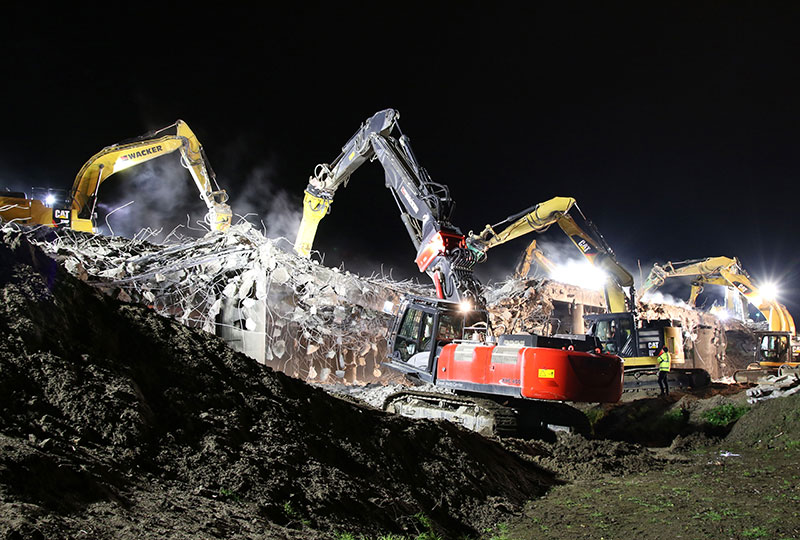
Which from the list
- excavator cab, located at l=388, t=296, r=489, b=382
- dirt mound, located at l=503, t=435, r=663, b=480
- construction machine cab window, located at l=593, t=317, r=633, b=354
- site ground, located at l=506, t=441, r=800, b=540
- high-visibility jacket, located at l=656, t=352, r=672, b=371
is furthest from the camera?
construction machine cab window, located at l=593, t=317, r=633, b=354

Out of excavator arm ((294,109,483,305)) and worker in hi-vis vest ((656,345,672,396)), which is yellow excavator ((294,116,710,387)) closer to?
excavator arm ((294,109,483,305))

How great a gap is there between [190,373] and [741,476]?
6.47 m

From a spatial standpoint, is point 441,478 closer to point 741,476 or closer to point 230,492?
point 230,492

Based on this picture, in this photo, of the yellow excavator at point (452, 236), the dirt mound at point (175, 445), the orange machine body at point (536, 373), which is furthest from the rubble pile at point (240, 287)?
the dirt mound at point (175, 445)

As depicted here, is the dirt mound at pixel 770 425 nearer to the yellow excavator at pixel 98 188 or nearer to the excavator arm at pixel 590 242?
the excavator arm at pixel 590 242

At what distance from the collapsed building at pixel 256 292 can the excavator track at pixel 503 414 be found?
3.24 m

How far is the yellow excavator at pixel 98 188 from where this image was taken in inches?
471

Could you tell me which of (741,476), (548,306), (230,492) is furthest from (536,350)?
(548,306)

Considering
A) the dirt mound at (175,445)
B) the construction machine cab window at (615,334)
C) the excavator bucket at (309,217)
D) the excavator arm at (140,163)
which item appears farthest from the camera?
the construction machine cab window at (615,334)

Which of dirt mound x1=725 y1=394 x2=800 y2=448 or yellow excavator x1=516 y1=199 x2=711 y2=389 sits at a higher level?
yellow excavator x1=516 y1=199 x2=711 y2=389

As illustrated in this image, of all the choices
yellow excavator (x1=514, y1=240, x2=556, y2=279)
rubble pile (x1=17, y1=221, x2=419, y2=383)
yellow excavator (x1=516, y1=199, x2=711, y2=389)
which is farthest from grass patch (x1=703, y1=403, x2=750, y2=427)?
yellow excavator (x1=514, y1=240, x2=556, y2=279)

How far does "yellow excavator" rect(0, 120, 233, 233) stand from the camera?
11961 mm

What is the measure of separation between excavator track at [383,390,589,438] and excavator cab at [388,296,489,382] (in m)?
0.51

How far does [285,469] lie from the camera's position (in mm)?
3846
